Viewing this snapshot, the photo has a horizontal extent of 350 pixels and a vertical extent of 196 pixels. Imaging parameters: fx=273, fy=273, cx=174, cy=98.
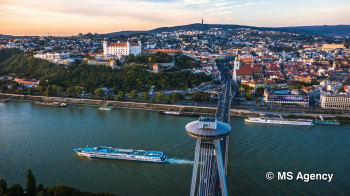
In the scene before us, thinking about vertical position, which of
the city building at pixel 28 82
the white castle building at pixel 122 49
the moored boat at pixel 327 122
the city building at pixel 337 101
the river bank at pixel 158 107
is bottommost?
the moored boat at pixel 327 122

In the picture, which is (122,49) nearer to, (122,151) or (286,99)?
(286,99)

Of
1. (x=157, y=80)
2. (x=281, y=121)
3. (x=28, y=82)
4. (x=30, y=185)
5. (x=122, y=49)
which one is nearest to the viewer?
(x=30, y=185)

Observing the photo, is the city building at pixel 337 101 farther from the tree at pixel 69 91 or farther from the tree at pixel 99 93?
the tree at pixel 69 91

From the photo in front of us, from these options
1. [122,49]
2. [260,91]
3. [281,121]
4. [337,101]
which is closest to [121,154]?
[281,121]

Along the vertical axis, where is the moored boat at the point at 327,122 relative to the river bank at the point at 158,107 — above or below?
below

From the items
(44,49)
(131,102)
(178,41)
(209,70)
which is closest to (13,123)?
(131,102)

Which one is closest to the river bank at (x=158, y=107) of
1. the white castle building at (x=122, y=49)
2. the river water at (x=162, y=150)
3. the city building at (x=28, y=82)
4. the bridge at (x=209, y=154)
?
the river water at (x=162, y=150)

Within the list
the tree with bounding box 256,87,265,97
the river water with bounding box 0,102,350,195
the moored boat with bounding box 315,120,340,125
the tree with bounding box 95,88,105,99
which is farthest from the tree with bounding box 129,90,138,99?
the moored boat with bounding box 315,120,340,125
